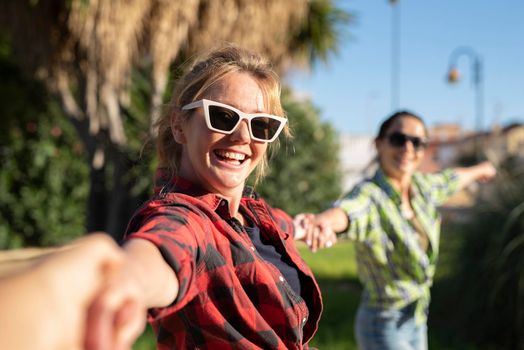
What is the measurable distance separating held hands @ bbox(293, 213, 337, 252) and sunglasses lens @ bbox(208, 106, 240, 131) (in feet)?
2.58

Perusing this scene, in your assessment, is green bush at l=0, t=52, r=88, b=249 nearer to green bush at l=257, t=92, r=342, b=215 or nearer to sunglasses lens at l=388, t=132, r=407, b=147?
green bush at l=257, t=92, r=342, b=215

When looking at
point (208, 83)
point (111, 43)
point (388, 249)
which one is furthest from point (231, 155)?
point (111, 43)

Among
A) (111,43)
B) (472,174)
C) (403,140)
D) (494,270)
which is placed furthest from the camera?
(111,43)

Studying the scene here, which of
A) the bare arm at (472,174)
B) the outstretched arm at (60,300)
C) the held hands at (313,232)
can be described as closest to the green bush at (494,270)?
the bare arm at (472,174)

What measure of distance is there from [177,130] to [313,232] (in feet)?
2.81

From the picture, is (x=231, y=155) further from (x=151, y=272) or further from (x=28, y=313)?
(x=28, y=313)

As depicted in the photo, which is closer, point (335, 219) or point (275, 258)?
point (275, 258)

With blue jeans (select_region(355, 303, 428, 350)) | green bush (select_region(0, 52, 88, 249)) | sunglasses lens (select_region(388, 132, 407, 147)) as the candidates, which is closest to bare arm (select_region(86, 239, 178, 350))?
blue jeans (select_region(355, 303, 428, 350))

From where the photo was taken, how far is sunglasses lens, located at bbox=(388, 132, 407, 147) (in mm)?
3395

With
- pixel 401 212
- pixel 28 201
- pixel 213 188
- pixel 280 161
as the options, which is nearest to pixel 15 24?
pixel 28 201

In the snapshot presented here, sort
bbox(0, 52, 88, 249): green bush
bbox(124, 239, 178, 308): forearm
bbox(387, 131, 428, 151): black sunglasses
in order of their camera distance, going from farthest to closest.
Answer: bbox(0, 52, 88, 249): green bush < bbox(387, 131, 428, 151): black sunglasses < bbox(124, 239, 178, 308): forearm

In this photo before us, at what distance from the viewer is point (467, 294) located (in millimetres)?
5926

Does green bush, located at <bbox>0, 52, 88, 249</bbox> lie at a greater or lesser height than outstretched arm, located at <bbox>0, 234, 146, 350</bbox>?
lesser

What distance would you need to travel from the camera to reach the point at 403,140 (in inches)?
134
